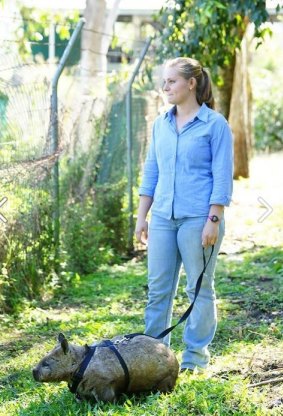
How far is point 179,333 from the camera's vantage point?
23.0 feet

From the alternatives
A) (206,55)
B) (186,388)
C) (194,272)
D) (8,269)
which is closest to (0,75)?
(8,269)

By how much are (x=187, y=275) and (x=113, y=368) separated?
0.91 meters

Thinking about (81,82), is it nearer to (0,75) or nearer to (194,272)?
(0,75)

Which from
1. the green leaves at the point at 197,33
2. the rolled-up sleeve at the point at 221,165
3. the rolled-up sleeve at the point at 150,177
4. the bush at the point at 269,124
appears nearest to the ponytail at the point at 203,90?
the rolled-up sleeve at the point at 221,165

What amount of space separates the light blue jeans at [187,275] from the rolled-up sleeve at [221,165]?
0.61ft

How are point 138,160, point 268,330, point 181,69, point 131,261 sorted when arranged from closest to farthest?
point 181,69 < point 268,330 < point 131,261 < point 138,160

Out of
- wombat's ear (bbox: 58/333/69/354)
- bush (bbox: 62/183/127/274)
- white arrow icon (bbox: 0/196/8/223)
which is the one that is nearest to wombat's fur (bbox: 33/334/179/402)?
wombat's ear (bbox: 58/333/69/354)

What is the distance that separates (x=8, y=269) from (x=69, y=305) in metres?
0.83

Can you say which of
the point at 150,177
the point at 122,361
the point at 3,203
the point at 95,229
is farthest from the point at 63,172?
the point at 122,361

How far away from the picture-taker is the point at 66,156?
9484mm

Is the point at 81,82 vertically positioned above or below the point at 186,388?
above

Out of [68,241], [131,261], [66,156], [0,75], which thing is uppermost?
[0,75]

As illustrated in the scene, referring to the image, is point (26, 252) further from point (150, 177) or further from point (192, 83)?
point (192, 83)

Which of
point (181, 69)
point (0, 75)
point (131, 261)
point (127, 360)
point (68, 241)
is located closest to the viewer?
point (127, 360)
